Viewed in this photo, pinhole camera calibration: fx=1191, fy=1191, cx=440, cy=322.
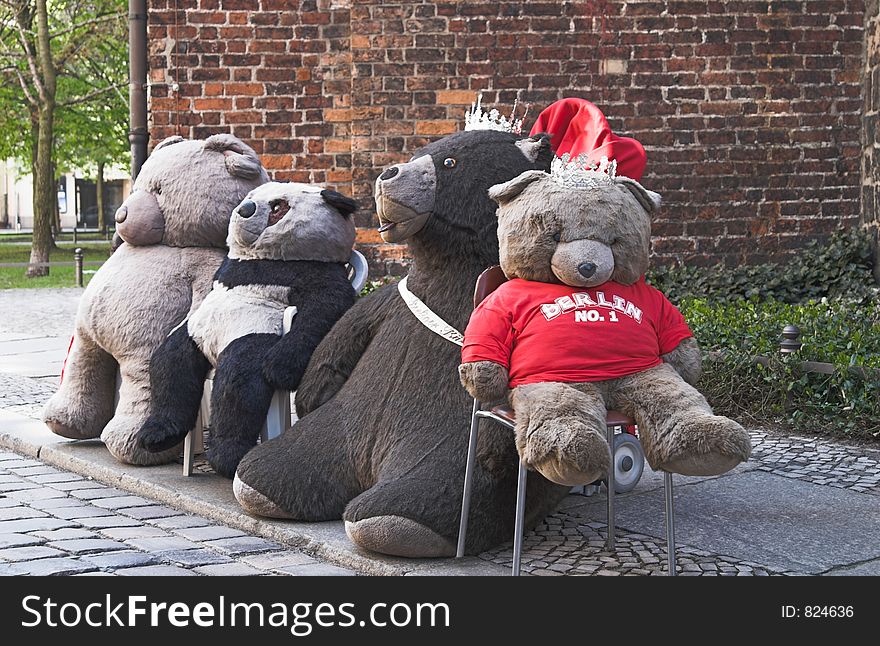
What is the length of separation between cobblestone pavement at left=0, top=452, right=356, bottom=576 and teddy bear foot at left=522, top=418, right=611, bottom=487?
3.09ft

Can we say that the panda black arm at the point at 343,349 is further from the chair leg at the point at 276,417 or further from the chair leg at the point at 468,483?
the chair leg at the point at 468,483

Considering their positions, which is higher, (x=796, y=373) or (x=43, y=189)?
(x=796, y=373)

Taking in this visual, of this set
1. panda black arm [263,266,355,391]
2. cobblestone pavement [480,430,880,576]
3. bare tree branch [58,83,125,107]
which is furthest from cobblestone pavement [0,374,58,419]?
bare tree branch [58,83,125,107]

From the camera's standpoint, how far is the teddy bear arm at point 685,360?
4156mm

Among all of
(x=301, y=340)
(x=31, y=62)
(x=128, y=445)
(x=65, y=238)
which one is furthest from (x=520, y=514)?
(x=65, y=238)

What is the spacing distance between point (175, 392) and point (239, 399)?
45 centimetres

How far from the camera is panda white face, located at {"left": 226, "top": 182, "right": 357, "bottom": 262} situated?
5.25 metres

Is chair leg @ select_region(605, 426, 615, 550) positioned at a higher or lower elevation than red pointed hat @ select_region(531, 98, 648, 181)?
lower

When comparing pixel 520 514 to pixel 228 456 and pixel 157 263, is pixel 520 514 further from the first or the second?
pixel 157 263

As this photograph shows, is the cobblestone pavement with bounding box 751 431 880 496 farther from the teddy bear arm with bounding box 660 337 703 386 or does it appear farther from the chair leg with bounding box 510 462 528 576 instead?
the chair leg with bounding box 510 462 528 576

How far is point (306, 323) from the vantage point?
509 centimetres

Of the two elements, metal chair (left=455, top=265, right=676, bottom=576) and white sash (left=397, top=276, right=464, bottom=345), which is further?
white sash (left=397, top=276, right=464, bottom=345)

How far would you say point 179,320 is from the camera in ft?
18.6

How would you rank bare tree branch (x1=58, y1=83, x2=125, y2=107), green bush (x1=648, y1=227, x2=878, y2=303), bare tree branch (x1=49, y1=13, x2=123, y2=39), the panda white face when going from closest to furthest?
the panda white face < green bush (x1=648, y1=227, x2=878, y2=303) < bare tree branch (x1=49, y1=13, x2=123, y2=39) < bare tree branch (x1=58, y1=83, x2=125, y2=107)
